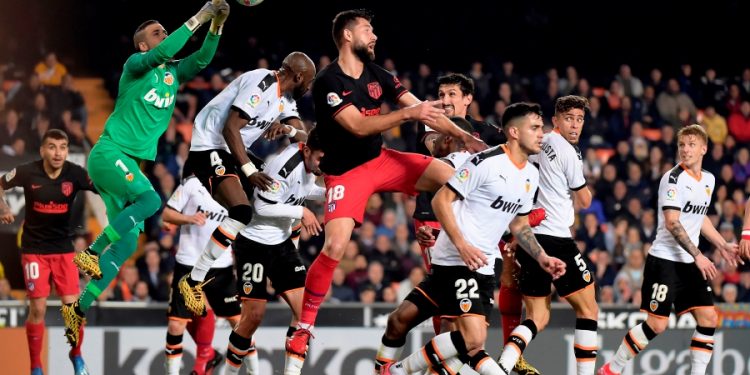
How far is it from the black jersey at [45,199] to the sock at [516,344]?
14.6 feet

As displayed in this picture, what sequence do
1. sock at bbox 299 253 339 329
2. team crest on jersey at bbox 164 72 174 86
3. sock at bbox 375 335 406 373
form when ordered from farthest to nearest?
team crest on jersey at bbox 164 72 174 86, sock at bbox 375 335 406 373, sock at bbox 299 253 339 329

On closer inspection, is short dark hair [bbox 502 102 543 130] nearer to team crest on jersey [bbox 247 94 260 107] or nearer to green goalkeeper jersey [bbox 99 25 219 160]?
team crest on jersey [bbox 247 94 260 107]

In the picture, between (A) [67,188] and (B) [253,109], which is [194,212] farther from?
(B) [253,109]

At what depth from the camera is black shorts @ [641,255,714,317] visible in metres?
9.75

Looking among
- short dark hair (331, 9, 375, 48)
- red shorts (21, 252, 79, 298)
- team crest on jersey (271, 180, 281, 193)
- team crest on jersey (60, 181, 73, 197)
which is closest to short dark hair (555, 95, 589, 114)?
short dark hair (331, 9, 375, 48)

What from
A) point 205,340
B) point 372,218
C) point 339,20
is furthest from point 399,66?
point 339,20

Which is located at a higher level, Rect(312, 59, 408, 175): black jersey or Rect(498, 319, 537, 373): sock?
Rect(312, 59, 408, 175): black jersey

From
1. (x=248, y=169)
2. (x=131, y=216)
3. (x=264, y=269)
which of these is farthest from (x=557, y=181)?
(x=131, y=216)

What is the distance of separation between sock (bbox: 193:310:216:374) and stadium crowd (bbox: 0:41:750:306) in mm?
2378

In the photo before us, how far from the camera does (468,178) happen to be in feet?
26.4

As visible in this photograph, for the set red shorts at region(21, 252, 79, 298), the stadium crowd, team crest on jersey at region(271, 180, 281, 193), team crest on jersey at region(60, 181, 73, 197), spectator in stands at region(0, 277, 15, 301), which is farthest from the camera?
the stadium crowd

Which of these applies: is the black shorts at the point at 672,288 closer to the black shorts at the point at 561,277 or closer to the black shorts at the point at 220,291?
the black shorts at the point at 561,277

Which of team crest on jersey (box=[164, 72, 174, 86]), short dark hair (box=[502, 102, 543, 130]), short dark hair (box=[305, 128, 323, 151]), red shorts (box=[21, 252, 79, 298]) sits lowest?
red shorts (box=[21, 252, 79, 298])

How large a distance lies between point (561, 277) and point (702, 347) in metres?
1.62
